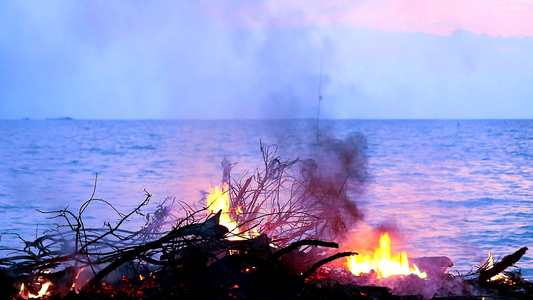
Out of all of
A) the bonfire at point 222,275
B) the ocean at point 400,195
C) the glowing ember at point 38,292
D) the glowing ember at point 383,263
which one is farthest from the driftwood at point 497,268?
the glowing ember at point 38,292

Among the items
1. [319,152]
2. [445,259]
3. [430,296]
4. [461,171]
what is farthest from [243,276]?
[461,171]

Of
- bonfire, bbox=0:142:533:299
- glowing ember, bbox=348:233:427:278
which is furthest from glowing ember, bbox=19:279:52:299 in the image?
glowing ember, bbox=348:233:427:278

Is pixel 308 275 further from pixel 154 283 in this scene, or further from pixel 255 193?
pixel 255 193

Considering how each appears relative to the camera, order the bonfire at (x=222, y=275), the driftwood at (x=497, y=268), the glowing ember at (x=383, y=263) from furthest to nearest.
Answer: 1. the glowing ember at (x=383, y=263)
2. the driftwood at (x=497, y=268)
3. the bonfire at (x=222, y=275)

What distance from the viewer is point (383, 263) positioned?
6.02m

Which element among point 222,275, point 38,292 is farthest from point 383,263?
point 38,292

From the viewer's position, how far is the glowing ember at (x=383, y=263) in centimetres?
590

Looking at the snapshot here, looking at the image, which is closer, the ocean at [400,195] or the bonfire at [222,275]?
the bonfire at [222,275]

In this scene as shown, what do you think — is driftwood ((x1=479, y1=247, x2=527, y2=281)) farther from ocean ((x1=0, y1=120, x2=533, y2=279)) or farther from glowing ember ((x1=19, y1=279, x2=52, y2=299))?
glowing ember ((x1=19, y1=279, x2=52, y2=299))

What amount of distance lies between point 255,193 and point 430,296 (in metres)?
2.40

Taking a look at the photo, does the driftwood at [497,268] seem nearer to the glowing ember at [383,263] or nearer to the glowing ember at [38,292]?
the glowing ember at [383,263]

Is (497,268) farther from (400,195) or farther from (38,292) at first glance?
(400,195)

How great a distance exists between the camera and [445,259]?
20.5 feet

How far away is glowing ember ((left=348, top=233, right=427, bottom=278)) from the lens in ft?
19.4
